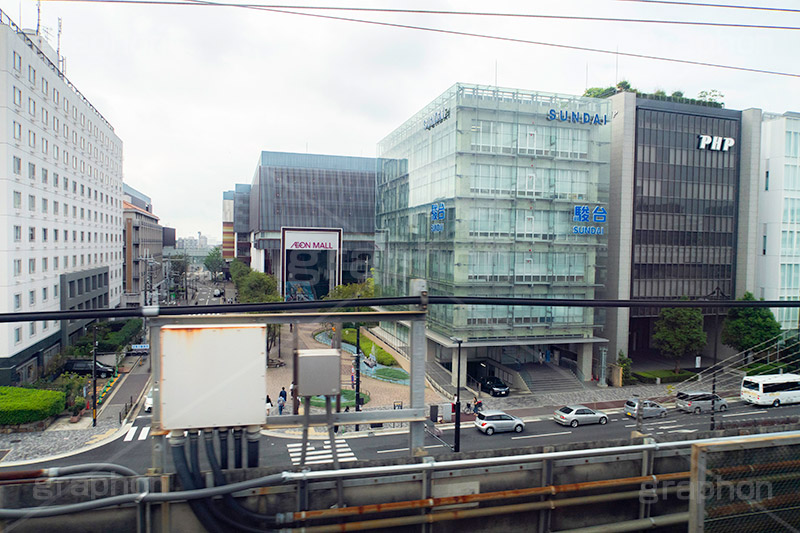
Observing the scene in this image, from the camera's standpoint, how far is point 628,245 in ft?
97.6

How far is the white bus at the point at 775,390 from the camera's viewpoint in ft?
62.2

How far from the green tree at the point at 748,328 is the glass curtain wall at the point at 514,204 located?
9880 mm

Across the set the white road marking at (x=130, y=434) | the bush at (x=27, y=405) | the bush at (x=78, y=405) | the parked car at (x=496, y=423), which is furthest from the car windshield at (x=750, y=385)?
the bush at (x=27, y=405)

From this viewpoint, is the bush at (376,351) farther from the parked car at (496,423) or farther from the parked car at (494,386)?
the parked car at (496,423)

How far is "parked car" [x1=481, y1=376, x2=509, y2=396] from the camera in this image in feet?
78.3

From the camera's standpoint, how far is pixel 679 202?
1212 inches

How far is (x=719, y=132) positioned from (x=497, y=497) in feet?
118

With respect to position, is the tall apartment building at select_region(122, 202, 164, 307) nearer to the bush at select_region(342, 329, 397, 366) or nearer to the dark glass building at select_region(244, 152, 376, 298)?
the dark glass building at select_region(244, 152, 376, 298)

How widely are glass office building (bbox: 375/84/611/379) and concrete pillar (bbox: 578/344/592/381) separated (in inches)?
5.9

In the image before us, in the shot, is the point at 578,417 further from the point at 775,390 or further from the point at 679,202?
the point at 679,202

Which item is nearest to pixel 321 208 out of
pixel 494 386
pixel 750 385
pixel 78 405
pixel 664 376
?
pixel 494 386

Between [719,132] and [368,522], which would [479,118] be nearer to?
[719,132]

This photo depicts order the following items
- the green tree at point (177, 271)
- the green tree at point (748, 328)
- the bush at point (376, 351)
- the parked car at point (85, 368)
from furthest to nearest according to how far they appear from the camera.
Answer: the green tree at point (177, 271), the bush at point (376, 351), the green tree at point (748, 328), the parked car at point (85, 368)

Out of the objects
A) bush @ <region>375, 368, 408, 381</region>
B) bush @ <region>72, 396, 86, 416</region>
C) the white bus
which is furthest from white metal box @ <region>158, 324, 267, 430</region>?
bush @ <region>375, 368, 408, 381</region>
